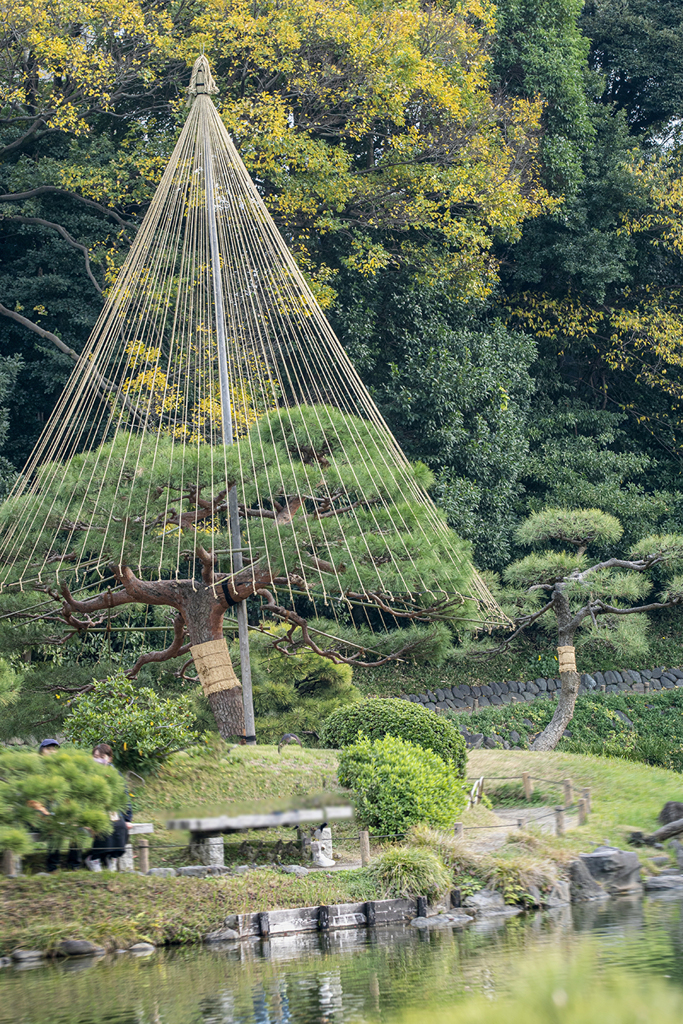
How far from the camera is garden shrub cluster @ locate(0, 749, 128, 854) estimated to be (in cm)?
778

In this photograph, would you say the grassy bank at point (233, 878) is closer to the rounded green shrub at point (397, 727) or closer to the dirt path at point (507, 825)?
the dirt path at point (507, 825)

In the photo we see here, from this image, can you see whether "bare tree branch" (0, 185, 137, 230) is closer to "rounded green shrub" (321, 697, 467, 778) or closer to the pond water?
"rounded green shrub" (321, 697, 467, 778)

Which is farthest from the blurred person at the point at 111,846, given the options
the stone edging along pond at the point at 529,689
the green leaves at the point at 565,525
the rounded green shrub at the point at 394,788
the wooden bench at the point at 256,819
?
the stone edging along pond at the point at 529,689

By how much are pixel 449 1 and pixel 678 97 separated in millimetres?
7537

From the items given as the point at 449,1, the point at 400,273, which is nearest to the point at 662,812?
the point at 400,273

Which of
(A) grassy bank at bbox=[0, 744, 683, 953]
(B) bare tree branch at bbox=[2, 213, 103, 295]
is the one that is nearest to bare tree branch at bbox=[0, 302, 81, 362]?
(B) bare tree branch at bbox=[2, 213, 103, 295]

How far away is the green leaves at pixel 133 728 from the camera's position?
31.9ft

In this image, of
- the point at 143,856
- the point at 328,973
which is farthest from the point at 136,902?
the point at 328,973

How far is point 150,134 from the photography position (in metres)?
19.1

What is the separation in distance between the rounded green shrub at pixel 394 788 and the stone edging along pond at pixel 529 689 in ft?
30.3

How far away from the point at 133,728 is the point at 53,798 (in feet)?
6.30

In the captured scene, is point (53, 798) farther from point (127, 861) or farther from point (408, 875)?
point (408, 875)

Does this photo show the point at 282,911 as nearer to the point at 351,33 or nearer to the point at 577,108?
the point at 351,33

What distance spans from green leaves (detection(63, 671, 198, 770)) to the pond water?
8.22 feet
